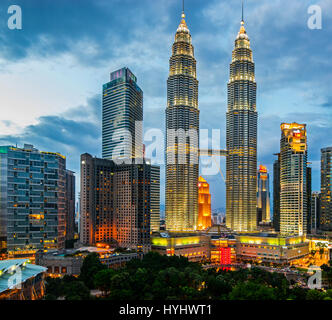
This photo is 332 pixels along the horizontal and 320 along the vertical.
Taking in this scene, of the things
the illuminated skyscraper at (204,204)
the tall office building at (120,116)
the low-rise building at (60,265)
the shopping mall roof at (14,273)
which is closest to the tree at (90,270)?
the low-rise building at (60,265)

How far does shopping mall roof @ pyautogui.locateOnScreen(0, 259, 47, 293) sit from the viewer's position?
15204 millimetres

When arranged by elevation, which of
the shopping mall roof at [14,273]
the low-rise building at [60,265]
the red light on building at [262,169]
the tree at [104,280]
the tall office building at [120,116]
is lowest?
the low-rise building at [60,265]

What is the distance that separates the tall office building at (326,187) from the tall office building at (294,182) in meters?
15.7

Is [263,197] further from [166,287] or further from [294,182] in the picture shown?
[166,287]

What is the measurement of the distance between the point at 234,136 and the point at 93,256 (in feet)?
158

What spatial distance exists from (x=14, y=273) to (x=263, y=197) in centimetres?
13183

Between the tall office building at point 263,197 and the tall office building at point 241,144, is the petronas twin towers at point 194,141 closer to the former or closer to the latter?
the tall office building at point 241,144

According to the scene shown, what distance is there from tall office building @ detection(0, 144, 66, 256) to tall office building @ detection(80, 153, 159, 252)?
8404 millimetres

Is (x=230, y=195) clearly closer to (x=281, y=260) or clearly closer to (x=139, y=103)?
(x=281, y=260)

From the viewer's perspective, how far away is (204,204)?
88.4 m

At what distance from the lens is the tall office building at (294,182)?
6244 cm

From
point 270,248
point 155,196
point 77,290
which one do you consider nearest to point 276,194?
point 155,196

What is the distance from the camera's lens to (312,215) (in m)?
80.8
